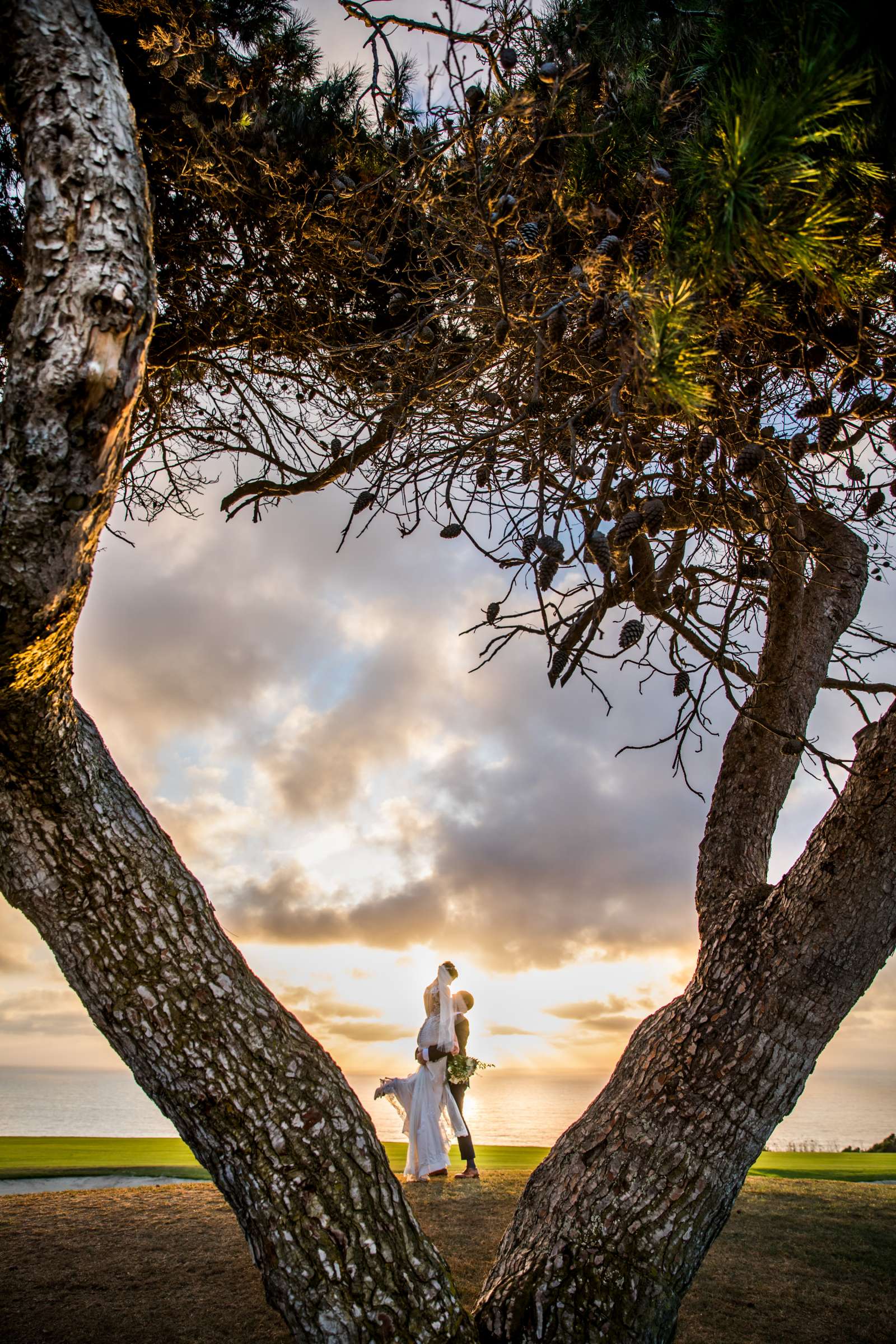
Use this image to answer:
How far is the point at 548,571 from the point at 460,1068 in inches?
249

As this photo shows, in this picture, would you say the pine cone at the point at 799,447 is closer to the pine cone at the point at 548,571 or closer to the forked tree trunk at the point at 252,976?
the forked tree trunk at the point at 252,976

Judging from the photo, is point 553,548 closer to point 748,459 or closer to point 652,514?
point 652,514

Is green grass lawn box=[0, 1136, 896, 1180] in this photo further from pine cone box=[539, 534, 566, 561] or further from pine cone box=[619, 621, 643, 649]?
pine cone box=[539, 534, 566, 561]

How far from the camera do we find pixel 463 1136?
656 centimetres

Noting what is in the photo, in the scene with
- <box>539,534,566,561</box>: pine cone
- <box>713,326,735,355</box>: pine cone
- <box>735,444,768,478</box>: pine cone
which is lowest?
<box>539,534,566,561</box>: pine cone

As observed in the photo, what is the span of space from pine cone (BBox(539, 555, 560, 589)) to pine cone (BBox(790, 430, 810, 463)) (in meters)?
1.38

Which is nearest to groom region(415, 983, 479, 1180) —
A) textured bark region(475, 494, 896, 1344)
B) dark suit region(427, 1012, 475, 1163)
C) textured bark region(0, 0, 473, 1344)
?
dark suit region(427, 1012, 475, 1163)

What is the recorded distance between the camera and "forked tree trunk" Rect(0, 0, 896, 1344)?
189cm

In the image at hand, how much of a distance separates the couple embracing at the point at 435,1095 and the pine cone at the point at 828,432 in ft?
18.7

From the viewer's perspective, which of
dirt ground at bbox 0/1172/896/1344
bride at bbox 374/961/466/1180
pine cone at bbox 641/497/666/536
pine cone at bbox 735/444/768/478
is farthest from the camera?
bride at bbox 374/961/466/1180

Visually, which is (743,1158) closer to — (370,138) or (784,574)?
(784,574)

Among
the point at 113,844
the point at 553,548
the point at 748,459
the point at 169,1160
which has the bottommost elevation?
the point at 169,1160

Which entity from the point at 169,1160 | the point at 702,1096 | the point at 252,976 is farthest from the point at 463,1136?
the point at 252,976

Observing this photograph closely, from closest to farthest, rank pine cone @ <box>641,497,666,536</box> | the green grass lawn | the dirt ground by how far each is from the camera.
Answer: pine cone @ <box>641,497,666,536</box>, the dirt ground, the green grass lawn
